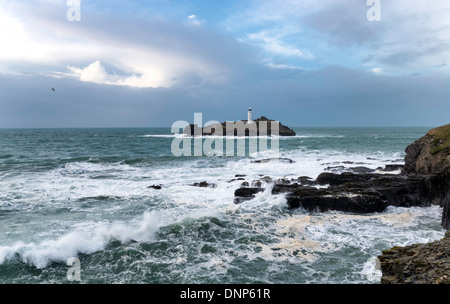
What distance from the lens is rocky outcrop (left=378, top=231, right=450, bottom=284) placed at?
5.91m

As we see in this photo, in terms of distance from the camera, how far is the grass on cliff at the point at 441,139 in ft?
55.2

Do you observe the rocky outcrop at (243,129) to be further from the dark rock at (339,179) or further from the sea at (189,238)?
the sea at (189,238)

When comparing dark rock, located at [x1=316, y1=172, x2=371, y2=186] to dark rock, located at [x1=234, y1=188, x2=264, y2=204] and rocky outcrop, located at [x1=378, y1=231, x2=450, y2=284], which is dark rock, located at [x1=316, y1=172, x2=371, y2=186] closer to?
dark rock, located at [x1=234, y1=188, x2=264, y2=204]

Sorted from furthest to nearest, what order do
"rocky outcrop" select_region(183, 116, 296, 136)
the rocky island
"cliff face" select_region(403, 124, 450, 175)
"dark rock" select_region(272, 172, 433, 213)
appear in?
"rocky outcrop" select_region(183, 116, 296, 136)
the rocky island
"cliff face" select_region(403, 124, 450, 175)
"dark rock" select_region(272, 172, 433, 213)

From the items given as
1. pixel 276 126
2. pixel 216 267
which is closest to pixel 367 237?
pixel 216 267

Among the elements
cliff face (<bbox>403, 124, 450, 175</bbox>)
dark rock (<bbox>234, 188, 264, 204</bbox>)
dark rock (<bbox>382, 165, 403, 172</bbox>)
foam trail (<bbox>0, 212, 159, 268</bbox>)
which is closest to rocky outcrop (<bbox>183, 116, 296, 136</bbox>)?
dark rock (<bbox>382, 165, 403, 172</bbox>)

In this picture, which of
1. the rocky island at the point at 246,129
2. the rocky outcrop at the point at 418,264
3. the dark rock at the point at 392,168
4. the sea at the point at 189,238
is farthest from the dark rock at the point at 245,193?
the rocky island at the point at 246,129

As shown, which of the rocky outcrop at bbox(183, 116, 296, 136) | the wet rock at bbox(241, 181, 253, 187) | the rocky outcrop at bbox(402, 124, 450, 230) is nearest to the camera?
the rocky outcrop at bbox(402, 124, 450, 230)

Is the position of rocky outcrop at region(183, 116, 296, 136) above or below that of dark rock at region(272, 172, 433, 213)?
above

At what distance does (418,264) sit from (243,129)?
3909 inches

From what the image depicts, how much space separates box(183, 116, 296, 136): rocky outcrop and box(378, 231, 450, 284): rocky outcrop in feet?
313

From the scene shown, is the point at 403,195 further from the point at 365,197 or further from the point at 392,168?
the point at 392,168
